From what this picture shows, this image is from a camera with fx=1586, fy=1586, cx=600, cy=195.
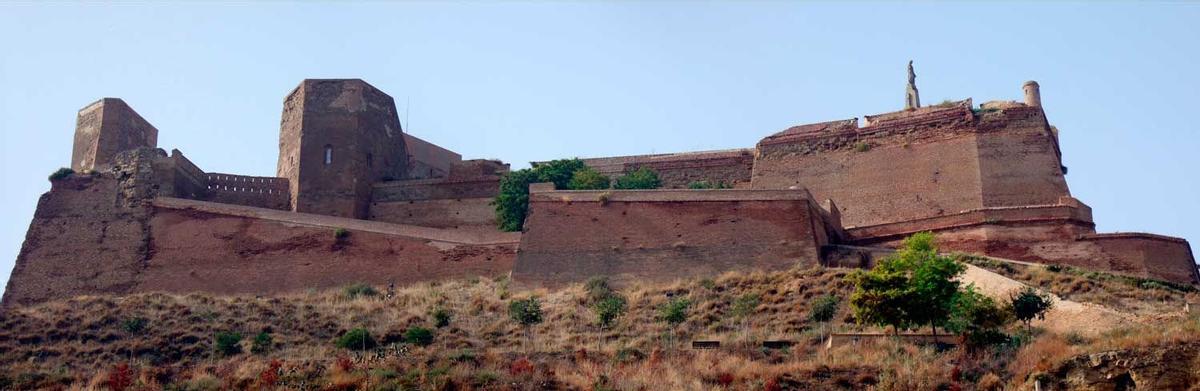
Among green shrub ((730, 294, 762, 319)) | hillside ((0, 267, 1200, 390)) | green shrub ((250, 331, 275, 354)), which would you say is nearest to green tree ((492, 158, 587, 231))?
hillside ((0, 267, 1200, 390))

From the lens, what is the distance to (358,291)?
34531 mm

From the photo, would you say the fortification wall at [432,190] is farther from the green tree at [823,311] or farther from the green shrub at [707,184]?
the green tree at [823,311]

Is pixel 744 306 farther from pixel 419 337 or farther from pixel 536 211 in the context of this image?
pixel 536 211

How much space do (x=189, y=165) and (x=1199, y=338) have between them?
88.1 ft

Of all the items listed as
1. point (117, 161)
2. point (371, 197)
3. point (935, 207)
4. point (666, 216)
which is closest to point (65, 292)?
point (117, 161)

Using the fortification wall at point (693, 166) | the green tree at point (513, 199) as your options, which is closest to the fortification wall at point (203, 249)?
the green tree at point (513, 199)

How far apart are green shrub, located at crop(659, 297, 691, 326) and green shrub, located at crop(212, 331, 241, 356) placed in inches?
310

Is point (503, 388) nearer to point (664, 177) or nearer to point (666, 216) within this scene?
point (666, 216)

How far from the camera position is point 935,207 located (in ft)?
125

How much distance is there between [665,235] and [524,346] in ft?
23.4

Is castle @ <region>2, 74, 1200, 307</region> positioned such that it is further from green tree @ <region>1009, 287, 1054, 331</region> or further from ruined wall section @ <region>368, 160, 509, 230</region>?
green tree @ <region>1009, 287, 1054, 331</region>

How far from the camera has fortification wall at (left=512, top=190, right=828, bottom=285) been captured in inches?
1332

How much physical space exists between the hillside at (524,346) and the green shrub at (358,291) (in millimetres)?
69

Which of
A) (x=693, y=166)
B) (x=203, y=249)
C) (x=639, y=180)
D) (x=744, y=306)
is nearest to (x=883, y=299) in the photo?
(x=744, y=306)
